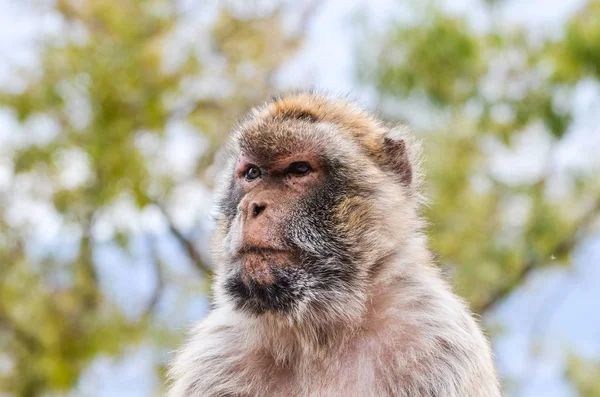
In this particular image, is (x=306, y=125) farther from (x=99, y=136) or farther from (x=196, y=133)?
(x=196, y=133)

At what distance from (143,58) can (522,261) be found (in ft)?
15.8

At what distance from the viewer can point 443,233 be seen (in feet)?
31.9

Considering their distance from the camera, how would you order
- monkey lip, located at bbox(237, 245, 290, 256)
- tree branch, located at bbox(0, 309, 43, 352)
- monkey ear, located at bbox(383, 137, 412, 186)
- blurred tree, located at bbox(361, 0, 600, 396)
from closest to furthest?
1. monkey lip, located at bbox(237, 245, 290, 256)
2. monkey ear, located at bbox(383, 137, 412, 186)
3. blurred tree, located at bbox(361, 0, 600, 396)
4. tree branch, located at bbox(0, 309, 43, 352)

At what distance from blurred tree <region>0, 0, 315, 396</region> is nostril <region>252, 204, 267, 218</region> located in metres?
4.54

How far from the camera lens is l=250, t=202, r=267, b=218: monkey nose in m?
2.78

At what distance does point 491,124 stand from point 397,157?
19.6 feet

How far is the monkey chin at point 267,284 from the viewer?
109 inches

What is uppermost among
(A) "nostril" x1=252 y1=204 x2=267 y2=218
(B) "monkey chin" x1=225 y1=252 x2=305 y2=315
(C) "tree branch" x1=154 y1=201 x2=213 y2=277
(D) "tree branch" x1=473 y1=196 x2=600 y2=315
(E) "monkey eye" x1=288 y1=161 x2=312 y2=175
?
(C) "tree branch" x1=154 y1=201 x2=213 y2=277

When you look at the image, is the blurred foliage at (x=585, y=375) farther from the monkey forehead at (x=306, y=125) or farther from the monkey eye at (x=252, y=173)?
the monkey eye at (x=252, y=173)

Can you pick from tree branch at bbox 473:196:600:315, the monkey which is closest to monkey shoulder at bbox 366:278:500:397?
the monkey

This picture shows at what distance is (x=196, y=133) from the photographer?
383 inches

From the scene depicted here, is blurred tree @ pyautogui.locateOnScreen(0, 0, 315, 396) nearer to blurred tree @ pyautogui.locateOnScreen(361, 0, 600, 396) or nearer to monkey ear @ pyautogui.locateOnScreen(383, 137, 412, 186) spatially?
blurred tree @ pyautogui.locateOnScreen(361, 0, 600, 396)

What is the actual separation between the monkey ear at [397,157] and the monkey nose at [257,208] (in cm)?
67

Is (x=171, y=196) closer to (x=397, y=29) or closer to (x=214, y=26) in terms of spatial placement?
(x=214, y=26)
